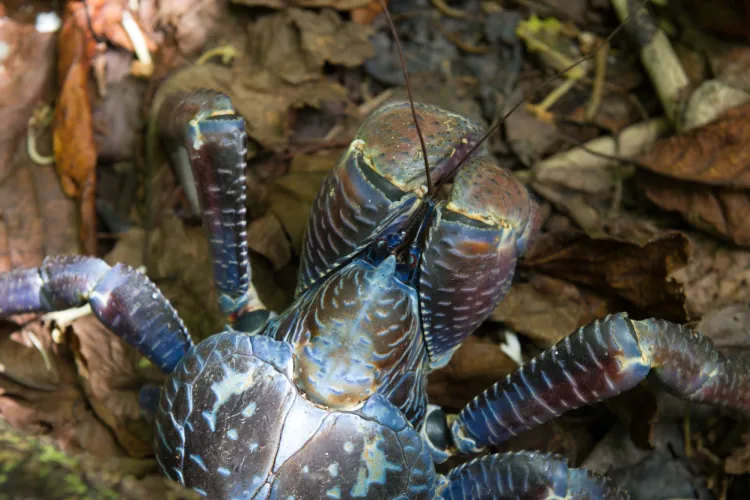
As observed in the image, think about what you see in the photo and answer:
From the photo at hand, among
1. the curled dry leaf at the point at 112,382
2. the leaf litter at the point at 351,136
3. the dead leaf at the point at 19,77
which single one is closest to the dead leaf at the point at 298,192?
the leaf litter at the point at 351,136

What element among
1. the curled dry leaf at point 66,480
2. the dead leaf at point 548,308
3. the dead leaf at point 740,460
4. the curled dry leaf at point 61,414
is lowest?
the dead leaf at point 740,460

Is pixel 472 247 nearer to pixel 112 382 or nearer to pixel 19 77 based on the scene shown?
pixel 112 382

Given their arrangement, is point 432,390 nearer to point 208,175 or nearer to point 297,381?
point 297,381

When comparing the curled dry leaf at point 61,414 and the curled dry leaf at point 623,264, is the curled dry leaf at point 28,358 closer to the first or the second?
the curled dry leaf at point 61,414

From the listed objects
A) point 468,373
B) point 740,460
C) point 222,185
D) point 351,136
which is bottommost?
point 740,460

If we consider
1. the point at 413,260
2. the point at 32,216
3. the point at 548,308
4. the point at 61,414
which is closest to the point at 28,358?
the point at 61,414

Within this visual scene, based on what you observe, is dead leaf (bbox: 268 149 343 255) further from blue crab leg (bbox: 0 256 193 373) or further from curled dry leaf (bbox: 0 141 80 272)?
curled dry leaf (bbox: 0 141 80 272)
